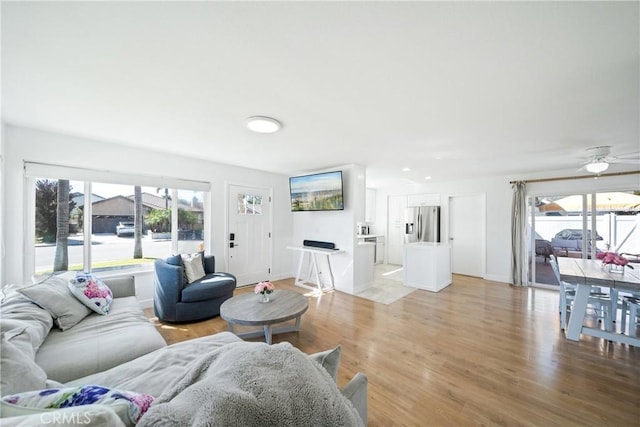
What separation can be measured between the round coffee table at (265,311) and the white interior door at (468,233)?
4585mm

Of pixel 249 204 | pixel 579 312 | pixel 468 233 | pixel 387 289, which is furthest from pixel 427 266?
pixel 249 204

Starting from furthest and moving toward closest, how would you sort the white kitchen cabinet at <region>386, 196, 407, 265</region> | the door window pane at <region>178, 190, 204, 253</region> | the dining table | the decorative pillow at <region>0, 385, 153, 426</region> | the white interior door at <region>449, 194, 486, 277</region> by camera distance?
the white kitchen cabinet at <region>386, 196, 407, 265</region>, the white interior door at <region>449, 194, 486, 277</region>, the door window pane at <region>178, 190, 204, 253</region>, the dining table, the decorative pillow at <region>0, 385, 153, 426</region>

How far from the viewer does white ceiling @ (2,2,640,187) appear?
114cm

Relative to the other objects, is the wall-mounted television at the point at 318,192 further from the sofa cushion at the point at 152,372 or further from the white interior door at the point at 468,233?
the white interior door at the point at 468,233

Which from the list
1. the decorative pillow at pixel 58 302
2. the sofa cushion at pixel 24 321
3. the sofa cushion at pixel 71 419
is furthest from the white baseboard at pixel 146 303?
the sofa cushion at pixel 71 419

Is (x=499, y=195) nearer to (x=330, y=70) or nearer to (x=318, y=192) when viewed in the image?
(x=318, y=192)

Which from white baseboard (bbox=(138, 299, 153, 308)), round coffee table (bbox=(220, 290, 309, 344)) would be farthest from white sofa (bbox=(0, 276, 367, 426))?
white baseboard (bbox=(138, 299, 153, 308))

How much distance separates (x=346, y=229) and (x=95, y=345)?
11.4 ft

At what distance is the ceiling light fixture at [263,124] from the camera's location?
2.24 metres

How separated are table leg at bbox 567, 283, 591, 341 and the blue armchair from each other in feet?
13.7

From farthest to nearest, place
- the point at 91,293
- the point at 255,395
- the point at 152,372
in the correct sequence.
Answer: the point at 91,293
the point at 152,372
the point at 255,395

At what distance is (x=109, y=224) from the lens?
3.29 metres

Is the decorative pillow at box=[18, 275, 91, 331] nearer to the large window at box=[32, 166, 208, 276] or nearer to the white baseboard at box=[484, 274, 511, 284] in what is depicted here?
the large window at box=[32, 166, 208, 276]

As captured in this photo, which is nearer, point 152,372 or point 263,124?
point 152,372
